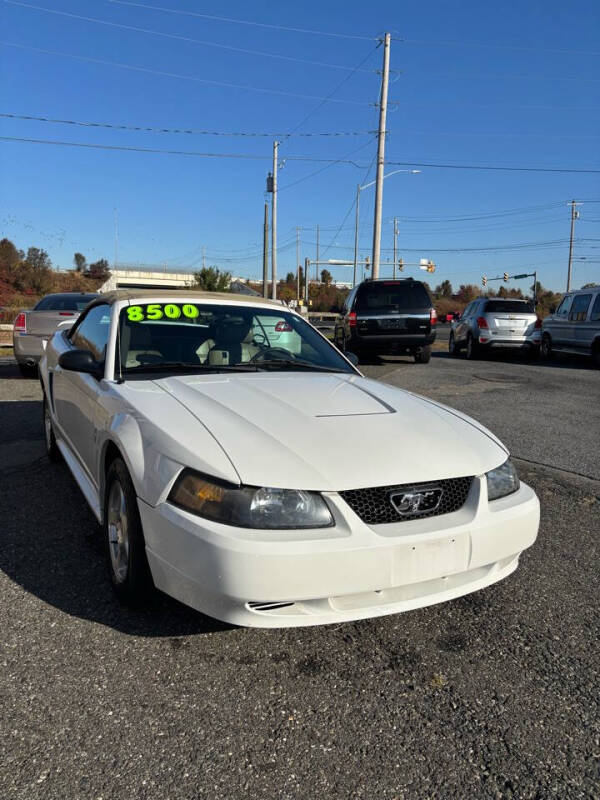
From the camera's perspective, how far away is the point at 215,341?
3922mm

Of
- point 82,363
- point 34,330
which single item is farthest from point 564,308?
point 82,363

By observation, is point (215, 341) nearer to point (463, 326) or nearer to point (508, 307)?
point (508, 307)

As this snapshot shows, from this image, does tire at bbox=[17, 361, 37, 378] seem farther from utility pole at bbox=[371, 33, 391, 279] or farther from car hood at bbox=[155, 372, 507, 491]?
utility pole at bbox=[371, 33, 391, 279]

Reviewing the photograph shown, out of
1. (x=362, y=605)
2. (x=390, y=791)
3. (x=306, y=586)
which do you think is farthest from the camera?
(x=362, y=605)

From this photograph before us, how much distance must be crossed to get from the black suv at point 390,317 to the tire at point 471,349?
7.28ft

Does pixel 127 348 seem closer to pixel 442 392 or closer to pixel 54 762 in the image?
pixel 54 762

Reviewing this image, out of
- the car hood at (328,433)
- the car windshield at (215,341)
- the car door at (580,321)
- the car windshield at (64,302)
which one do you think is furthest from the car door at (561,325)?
the car hood at (328,433)

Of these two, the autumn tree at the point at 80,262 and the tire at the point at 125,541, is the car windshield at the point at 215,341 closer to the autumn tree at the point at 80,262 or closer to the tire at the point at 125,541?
the tire at the point at 125,541

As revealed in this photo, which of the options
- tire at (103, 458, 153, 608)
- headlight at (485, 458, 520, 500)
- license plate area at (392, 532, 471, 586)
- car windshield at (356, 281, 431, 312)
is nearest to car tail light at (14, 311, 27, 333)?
car windshield at (356, 281, 431, 312)

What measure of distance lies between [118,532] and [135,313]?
1.41m

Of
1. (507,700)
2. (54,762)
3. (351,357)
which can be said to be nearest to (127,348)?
(351,357)

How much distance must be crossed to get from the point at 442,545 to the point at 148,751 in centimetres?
123

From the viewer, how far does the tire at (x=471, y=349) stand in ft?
52.0

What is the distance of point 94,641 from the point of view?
8.80 ft
